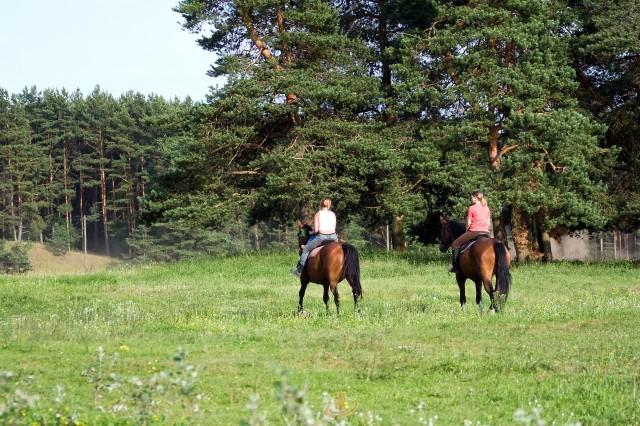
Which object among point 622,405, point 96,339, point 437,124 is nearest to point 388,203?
point 437,124

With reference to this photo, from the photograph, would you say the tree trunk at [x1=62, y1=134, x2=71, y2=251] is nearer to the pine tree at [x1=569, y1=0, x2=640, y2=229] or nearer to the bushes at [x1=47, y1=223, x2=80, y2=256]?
the bushes at [x1=47, y1=223, x2=80, y2=256]

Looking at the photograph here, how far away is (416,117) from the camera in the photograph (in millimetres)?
36969

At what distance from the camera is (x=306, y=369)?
10.6m

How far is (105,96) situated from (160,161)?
15.1 m

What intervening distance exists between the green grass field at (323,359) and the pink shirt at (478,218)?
1.77 m

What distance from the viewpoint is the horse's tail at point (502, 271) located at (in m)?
17.3

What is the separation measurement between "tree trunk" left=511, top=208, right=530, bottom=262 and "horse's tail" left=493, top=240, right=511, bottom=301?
19.0 m

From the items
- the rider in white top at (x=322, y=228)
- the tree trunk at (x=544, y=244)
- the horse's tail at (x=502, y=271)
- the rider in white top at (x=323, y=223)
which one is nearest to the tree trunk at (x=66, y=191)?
the tree trunk at (x=544, y=244)

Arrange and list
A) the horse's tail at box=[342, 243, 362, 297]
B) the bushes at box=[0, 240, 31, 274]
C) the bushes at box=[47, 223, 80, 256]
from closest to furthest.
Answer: the horse's tail at box=[342, 243, 362, 297]
the bushes at box=[0, 240, 31, 274]
the bushes at box=[47, 223, 80, 256]

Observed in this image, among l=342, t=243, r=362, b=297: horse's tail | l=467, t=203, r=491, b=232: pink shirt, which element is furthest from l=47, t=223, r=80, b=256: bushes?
l=467, t=203, r=491, b=232: pink shirt

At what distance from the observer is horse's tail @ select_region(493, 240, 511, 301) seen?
56.9 ft

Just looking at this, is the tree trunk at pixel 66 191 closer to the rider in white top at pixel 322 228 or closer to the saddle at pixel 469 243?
the rider in white top at pixel 322 228

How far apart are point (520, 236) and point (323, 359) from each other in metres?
26.6

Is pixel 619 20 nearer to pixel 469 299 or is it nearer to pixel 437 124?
pixel 437 124
